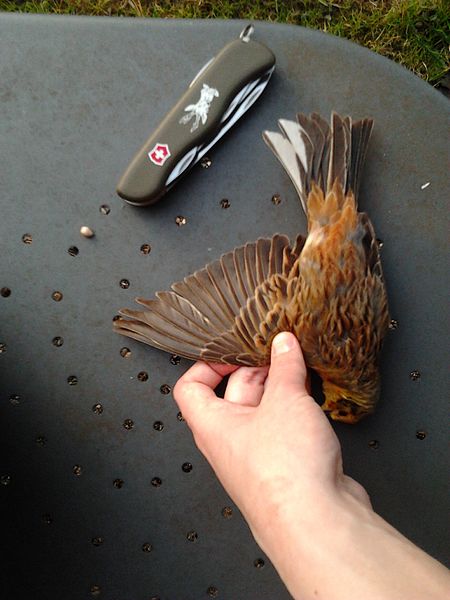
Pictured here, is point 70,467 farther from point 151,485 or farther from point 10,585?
point 10,585

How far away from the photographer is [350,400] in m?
1.40

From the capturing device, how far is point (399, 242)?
146 cm

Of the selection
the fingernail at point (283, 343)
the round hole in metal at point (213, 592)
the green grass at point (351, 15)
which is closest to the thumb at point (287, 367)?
the fingernail at point (283, 343)

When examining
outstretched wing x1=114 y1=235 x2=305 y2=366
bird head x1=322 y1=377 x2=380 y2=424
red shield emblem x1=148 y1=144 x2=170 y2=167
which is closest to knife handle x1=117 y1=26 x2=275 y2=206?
red shield emblem x1=148 y1=144 x2=170 y2=167

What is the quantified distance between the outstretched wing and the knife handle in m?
0.22

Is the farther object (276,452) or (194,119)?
(194,119)

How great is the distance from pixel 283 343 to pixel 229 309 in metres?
0.15

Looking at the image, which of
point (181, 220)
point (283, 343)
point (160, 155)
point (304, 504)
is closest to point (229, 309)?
point (283, 343)

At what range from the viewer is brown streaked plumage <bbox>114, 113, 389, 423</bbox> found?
4.37 ft

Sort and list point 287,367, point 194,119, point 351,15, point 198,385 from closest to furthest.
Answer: point 287,367 → point 198,385 → point 194,119 → point 351,15

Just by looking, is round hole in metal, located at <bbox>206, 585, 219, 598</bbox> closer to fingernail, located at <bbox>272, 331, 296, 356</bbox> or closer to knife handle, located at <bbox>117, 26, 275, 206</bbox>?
fingernail, located at <bbox>272, 331, 296, 356</bbox>

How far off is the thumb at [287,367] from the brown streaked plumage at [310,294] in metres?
0.04

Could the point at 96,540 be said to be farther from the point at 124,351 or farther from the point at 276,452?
the point at 276,452

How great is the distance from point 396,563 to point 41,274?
0.95 m
